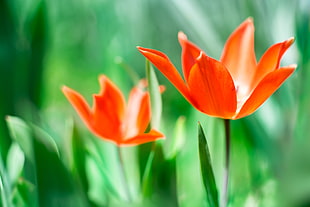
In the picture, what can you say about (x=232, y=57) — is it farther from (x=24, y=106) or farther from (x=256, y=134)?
(x=24, y=106)

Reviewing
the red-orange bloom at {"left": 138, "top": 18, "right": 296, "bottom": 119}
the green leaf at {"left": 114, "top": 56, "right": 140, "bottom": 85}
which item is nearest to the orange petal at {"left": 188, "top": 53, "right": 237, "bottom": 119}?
the red-orange bloom at {"left": 138, "top": 18, "right": 296, "bottom": 119}

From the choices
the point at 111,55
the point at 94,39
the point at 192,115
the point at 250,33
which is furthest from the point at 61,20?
the point at 250,33

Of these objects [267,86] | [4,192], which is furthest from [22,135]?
[267,86]

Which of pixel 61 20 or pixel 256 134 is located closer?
pixel 256 134

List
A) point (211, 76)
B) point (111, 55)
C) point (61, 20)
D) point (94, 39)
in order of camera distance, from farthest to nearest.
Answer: point (61, 20) < point (94, 39) < point (111, 55) < point (211, 76)

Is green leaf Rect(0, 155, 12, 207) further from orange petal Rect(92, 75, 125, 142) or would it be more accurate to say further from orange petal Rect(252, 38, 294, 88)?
orange petal Rect(252, 38, 294, 88)

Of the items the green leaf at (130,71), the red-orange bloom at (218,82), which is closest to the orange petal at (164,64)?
the red-orange bloom at (218,82)

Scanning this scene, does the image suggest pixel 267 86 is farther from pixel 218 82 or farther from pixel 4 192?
pixel 4 192
